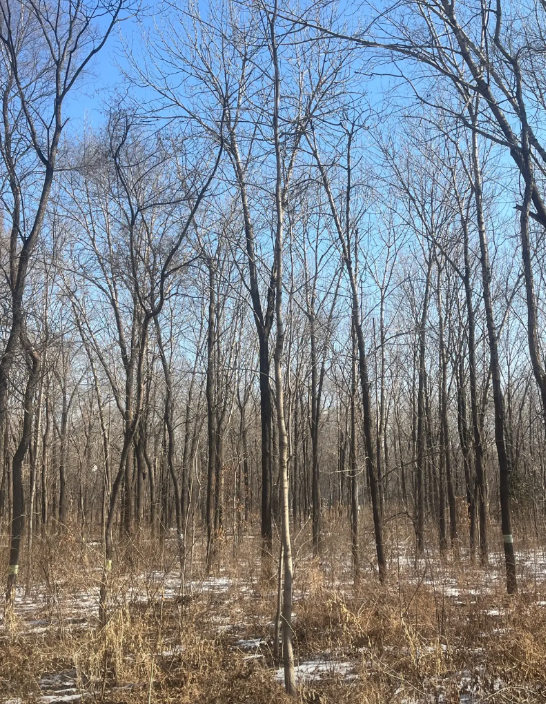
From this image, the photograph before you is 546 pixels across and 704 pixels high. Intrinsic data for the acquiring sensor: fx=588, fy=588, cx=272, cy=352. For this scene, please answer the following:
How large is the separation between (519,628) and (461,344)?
29.9 ft

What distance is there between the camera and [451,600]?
714 centimetres

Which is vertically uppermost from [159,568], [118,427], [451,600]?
[118,427]

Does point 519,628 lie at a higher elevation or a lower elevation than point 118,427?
lower

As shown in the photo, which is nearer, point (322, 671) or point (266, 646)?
point (322, 671)

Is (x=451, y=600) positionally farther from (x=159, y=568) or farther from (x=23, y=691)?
(x=23, y=691)

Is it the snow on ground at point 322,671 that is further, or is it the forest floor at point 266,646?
the snow on ground at point 322,671

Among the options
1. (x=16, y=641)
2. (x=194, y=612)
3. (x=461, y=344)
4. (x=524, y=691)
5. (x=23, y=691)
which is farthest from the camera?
(x=461, y=344)

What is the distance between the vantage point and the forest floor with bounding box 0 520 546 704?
4.41 meters

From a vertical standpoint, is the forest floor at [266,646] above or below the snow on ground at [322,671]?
Result: above

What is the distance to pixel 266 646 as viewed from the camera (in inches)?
229

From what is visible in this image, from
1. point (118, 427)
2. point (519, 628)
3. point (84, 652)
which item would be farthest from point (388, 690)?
point (118, 427)

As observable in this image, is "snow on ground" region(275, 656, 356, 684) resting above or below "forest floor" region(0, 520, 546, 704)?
below

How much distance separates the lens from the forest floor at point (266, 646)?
14.5 feet

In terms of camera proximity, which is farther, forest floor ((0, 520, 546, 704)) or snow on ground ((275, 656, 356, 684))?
snow on ground ((275, 656, 356, 684))
